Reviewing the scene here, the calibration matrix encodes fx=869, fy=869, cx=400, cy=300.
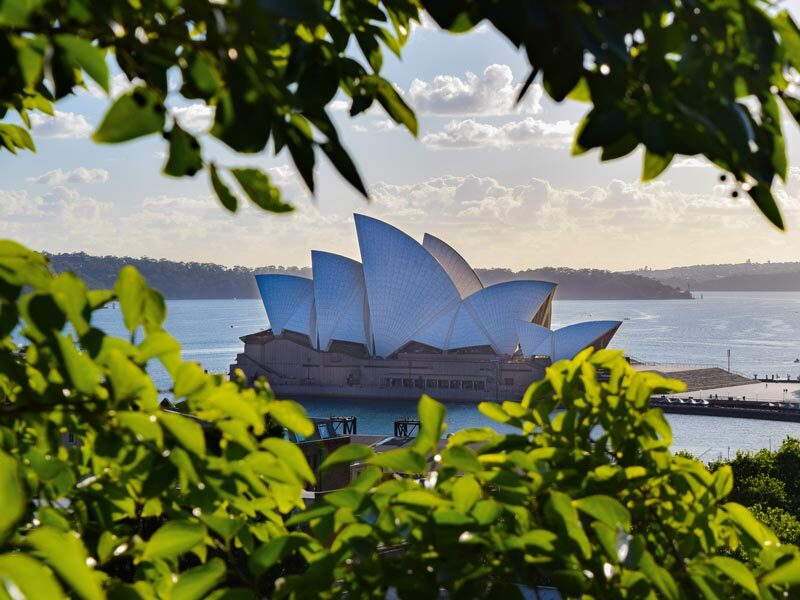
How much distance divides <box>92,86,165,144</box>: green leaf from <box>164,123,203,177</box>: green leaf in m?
0.10

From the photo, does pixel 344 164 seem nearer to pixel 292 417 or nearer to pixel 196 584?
pixel 292 417

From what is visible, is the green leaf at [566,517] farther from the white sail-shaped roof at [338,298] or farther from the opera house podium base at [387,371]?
the white sail-shaped roof at [338,298]

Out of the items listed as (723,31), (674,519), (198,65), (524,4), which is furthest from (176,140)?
(674,519)

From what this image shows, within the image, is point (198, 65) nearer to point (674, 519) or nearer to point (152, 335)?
point (152, 335)

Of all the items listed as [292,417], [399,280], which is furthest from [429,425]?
[399,280]

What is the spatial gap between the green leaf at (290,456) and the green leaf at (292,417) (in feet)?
0.08

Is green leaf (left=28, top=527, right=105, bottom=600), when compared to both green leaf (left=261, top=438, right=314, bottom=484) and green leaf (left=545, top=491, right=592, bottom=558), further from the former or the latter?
green leaf (left=545, top=491, right=592, bottom=558)

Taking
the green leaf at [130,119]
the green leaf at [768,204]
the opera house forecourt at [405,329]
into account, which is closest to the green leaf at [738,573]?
the green leaf at [768,204]

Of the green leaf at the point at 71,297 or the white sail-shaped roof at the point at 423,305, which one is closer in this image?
the green leaf at the point at 71,297

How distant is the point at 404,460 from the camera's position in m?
1.11

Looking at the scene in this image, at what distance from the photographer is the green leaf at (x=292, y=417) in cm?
106

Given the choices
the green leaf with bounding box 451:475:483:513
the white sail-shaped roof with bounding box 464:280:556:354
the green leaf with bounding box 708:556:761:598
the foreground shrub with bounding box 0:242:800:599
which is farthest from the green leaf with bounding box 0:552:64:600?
the white sail-shaped roof with bounding box 464:280:556:354

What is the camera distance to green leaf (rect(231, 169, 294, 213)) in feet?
3.14

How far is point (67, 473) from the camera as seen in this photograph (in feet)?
4.63
